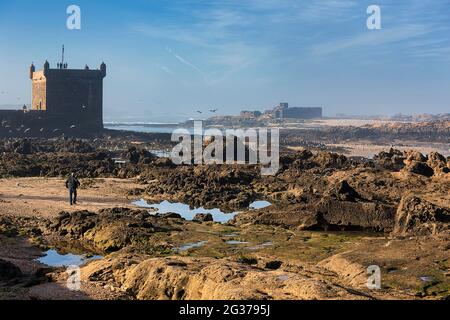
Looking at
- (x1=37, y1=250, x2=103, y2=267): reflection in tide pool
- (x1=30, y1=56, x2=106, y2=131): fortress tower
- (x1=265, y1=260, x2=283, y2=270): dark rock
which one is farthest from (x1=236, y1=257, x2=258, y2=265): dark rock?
(x1=30, y1=56, x2=106, y2=131): fortress tower

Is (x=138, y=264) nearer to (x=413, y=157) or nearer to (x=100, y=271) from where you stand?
(x=100, y=271)

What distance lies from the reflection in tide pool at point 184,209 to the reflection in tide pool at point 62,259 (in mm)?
7381

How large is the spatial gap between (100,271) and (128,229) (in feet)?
15.6

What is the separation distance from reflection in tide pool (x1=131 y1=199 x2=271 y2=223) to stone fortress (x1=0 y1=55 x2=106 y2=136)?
45712mm

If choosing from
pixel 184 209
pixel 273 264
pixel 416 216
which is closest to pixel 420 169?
pixel 416 216

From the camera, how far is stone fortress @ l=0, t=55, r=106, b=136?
67625 millimetres

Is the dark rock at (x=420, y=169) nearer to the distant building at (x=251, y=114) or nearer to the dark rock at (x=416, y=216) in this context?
the dark rock at (x=416, y=216)

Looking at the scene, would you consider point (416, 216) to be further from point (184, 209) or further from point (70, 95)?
point (70, 95)

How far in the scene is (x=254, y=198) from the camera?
88.2 feet

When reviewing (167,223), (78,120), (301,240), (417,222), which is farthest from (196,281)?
(78,120)

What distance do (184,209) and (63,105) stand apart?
50.5 metres

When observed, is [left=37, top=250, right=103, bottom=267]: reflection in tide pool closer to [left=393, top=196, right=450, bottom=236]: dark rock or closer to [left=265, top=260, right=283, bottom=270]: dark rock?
[left=265, top=260, right=283, bottom=270]: dark rock

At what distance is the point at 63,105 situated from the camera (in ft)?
231

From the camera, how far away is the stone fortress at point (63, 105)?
67.6m
